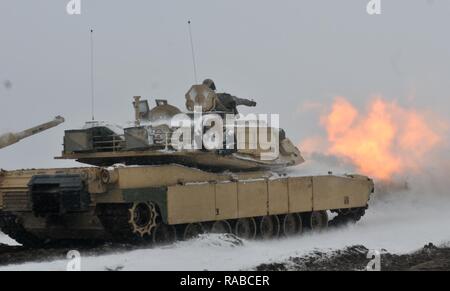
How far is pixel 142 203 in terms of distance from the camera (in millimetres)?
18453

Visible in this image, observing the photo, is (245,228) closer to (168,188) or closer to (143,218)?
(168,188)

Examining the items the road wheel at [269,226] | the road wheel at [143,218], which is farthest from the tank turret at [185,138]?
the road wheel at [143,218]

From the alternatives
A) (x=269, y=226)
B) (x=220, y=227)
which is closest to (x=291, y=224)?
(x=269, y=226)

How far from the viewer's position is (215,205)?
19.7 m

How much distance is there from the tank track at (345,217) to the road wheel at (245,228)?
3.85 meters

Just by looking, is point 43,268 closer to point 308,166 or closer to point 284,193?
point 284,193

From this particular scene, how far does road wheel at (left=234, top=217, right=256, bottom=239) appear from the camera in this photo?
20.8 metres

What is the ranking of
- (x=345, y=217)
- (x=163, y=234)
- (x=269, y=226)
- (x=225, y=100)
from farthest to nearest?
(x=345, y=217) < (x=225, y=100) < (x=269, y=226) < (x=163, y=234)

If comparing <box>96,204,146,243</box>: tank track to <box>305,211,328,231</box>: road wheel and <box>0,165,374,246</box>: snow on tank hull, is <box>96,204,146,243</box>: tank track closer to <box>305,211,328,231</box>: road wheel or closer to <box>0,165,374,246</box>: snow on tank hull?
<box>0,165,374,246</box>: snow on tank hull

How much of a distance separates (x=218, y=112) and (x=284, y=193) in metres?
2.56

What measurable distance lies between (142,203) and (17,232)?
3590mm

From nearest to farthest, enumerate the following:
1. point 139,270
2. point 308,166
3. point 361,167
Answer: point 139,270, point 308,166, point 361,167
